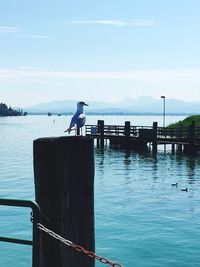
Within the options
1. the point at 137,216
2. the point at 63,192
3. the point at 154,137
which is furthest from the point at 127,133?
the point at 63,192

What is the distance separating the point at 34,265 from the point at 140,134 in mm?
42204

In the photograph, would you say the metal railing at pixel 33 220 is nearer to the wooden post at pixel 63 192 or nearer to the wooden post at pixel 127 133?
the wooden post at pixel 63 192

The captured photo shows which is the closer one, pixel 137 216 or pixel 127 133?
pixel 137 216

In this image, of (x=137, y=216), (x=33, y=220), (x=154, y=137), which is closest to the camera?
(x=33, y=220)

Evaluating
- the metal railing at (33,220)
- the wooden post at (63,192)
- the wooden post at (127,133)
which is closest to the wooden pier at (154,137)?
the wooden post at (127,133)

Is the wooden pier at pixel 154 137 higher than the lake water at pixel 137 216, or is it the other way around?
the wooden pier at pixel 154 137

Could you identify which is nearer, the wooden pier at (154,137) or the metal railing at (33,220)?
the metal railing at (33,220)

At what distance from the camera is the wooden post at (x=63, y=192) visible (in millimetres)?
3338

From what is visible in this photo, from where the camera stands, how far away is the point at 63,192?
339 centimetres

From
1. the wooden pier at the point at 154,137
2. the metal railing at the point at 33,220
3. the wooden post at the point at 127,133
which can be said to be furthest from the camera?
the wooden post at the point at 127,133

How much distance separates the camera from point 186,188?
81.0 ft

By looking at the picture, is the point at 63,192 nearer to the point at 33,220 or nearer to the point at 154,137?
the point at 33,220

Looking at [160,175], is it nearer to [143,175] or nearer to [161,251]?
[143,175]

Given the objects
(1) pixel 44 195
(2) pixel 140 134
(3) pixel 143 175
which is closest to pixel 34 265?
(1) pixel 44 195
